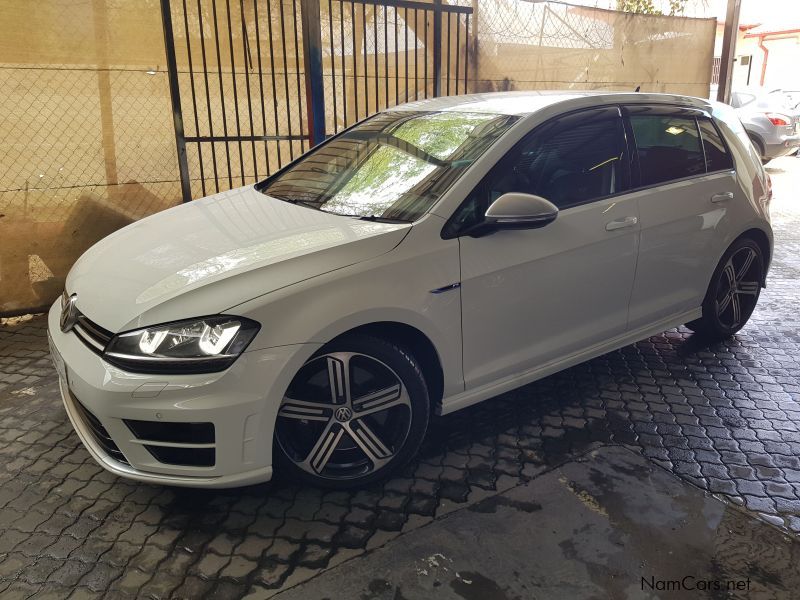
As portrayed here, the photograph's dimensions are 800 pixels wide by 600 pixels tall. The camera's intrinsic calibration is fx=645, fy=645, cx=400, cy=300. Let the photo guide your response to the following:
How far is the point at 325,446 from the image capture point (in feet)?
9.03

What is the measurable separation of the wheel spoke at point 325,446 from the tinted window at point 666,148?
219 cm

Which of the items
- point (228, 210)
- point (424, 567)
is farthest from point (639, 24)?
point (424, 567)

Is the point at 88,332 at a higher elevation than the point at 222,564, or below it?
higher

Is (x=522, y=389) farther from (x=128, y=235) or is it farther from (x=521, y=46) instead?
(x=521, y=46)

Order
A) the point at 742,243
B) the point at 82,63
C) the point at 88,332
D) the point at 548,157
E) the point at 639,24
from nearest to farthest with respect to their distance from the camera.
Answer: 1. the point at 88,332
2. the point at 548,157
3. the point at 742,243
4. the point at 82,63
5. the point at 639,24

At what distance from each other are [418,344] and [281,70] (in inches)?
175

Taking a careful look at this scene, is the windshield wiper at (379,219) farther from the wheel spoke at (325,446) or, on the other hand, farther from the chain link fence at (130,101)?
the chain link fence at (130,101)

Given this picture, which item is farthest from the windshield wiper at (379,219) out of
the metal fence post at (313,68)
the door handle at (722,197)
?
the metal fence post at (313,68)

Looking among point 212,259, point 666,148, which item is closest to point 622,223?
point 666,148

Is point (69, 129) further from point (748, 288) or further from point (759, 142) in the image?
point (759, 142)

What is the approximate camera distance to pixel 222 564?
98.0 inches

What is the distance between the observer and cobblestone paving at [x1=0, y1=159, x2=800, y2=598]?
2.48 metres

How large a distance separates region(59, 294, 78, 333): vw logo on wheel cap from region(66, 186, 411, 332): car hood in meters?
0.04

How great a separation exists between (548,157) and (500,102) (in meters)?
0.56
